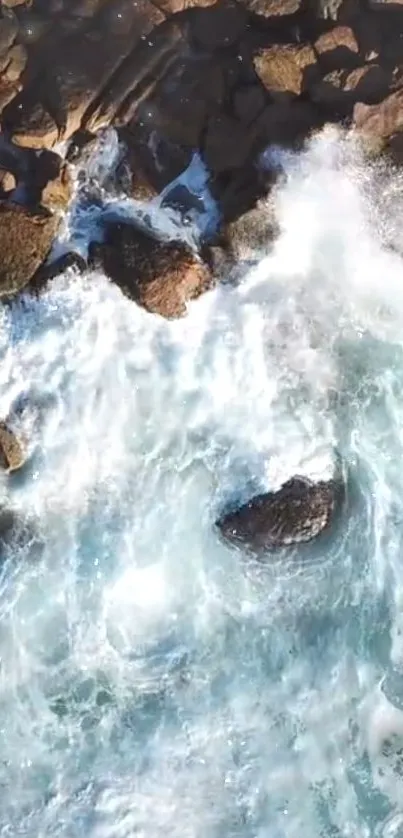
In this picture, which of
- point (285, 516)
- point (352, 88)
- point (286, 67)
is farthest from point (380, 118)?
point (285, 516)

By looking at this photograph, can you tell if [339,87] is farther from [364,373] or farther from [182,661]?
[182,661]

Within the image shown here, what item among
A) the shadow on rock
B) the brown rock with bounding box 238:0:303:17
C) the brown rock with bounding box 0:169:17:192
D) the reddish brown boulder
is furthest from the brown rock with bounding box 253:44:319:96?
the shadow on rock

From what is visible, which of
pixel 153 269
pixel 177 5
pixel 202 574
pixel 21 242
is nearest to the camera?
pixel 153 269

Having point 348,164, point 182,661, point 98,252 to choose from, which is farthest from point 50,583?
point 348,164

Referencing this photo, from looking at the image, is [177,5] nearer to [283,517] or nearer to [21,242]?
[21,242]

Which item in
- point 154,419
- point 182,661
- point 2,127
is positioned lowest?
point 182,661

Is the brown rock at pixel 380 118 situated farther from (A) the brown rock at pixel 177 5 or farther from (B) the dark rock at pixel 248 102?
(A) the brown rock at pixel 177 5
